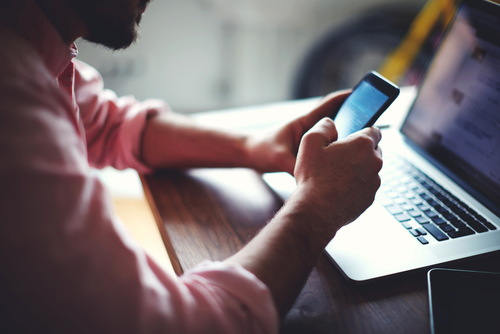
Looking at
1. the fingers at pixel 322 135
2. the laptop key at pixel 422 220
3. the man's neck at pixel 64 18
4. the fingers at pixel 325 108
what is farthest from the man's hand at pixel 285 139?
the man's neck at pixel 64 18

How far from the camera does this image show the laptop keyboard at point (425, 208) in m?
0.53

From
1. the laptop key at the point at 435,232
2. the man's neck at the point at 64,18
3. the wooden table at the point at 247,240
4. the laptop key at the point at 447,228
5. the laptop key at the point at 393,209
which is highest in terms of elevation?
the man's neck at the point at 64,18

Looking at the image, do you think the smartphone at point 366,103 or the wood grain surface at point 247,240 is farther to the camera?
the smartphone at point 366,103

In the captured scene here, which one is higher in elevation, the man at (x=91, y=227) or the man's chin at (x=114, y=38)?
the man's chin at (x=114, y=38)

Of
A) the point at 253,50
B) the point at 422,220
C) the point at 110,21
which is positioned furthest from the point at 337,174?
the point at 253,50

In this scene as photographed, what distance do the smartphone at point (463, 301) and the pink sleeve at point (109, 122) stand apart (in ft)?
1.85

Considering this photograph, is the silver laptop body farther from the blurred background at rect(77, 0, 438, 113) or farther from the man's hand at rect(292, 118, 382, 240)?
the blurred background at rect(77, 0, 438, 113)

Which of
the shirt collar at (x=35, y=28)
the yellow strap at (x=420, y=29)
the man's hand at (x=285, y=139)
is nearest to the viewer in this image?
the shirt collar at (x=35, y=28)

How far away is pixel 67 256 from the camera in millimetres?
306

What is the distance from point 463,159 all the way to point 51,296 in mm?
665

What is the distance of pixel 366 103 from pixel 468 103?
0.63 feet

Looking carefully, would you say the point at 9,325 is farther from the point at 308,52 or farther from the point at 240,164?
the point at 308,52

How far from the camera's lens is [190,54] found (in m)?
1.83

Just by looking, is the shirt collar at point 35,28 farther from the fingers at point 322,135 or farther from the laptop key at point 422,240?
the laptop key at point 422,240
